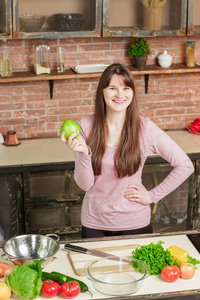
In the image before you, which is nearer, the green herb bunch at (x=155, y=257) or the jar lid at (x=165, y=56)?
the green herb bunch at (x=155, y=257)

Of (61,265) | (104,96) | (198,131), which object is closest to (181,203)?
(198,131)

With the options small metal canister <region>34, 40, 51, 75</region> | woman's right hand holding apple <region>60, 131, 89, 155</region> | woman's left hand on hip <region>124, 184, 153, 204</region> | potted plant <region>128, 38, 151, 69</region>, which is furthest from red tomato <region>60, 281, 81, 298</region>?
potted plant <region>128, 38, 151, 69</region>

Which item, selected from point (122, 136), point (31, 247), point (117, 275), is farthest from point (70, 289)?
point (122, 136)

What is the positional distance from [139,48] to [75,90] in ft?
1.99

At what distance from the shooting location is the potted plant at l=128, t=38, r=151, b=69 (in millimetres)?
3842

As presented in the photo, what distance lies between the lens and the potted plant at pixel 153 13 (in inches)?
138

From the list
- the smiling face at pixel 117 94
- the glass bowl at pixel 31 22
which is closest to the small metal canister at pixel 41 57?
the glass bowl at pixel 31 22

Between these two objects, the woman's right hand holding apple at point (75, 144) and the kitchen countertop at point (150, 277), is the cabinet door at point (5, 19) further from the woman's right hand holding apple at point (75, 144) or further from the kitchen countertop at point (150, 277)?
the kitchen countertop at point (150, 277)

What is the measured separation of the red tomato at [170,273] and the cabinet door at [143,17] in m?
2.04

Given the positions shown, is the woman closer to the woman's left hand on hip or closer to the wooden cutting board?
the woman's left hand on hip

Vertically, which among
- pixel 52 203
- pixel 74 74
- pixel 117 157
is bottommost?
pixel 52 203

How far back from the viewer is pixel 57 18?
3.45 metres

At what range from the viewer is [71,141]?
2.25 metres

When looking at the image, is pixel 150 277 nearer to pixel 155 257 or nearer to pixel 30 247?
pixel 155 257
